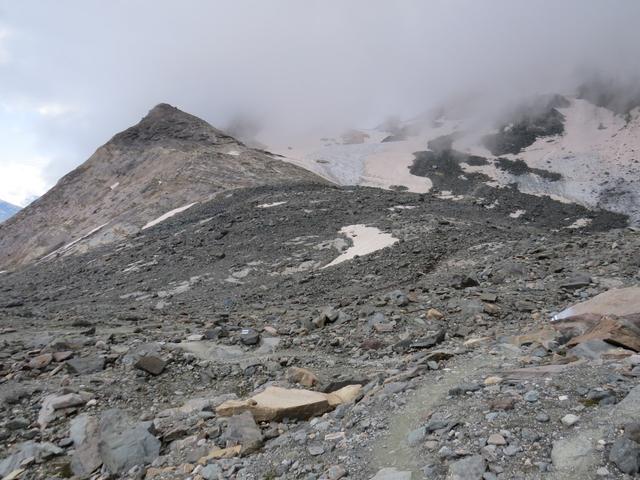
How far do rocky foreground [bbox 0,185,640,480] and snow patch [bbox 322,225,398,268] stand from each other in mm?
677

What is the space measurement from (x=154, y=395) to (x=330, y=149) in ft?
218

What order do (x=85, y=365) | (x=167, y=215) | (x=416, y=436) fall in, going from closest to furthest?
(x=416, y=436), (x=85, y=365), (x=167, y=215)

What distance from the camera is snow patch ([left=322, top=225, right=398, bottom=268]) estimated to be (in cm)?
1722

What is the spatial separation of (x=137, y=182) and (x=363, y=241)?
29.3 m

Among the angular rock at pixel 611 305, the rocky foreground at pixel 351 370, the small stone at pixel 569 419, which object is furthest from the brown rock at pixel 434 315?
the small stone at pixel 569 419

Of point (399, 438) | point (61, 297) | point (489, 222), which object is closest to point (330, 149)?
point (489, 222)

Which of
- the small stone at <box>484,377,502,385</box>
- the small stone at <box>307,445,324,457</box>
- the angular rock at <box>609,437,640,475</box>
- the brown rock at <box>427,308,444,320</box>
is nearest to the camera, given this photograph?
the angular rock at <box>609,437,640,475</box>

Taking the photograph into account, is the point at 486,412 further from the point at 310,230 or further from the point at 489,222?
the point at 489,222

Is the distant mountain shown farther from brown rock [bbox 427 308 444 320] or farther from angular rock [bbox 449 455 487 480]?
angular rock [bbox 449 455 487 480]

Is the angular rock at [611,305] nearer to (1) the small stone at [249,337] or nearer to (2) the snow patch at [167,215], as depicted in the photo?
(1) the small stone at [249,337]

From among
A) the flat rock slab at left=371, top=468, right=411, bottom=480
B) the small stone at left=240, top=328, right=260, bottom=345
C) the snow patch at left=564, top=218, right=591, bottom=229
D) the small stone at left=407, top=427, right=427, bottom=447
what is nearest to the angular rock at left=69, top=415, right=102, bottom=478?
the small stone at left=240, top=328, right=260, bottom=345

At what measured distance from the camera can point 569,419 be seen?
13.3ft

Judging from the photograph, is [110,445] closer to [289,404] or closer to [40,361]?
[289,404]

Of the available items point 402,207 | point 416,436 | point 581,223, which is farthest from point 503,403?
point 581,223
